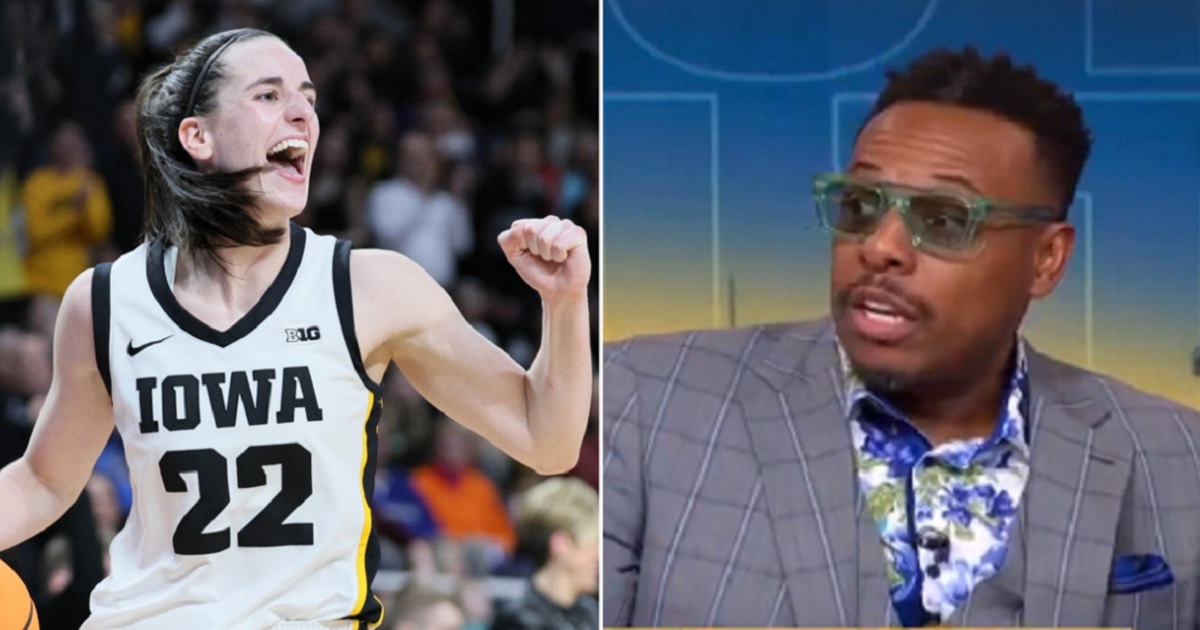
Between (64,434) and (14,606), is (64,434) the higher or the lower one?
the higher one

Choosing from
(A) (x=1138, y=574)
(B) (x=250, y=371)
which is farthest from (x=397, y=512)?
(B) (x=250, y=371)

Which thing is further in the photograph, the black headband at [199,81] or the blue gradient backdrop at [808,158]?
the blue gradient backdrop at [808,158]

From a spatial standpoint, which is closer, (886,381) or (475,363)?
(475,363)


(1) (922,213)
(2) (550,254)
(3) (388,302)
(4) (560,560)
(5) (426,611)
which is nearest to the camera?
(2) (550,254)

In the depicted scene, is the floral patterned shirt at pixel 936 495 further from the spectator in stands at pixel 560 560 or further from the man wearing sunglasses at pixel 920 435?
the spectator in stands at pixel 560 560

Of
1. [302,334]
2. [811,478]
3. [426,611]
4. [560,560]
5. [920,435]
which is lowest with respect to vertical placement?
[426,611]

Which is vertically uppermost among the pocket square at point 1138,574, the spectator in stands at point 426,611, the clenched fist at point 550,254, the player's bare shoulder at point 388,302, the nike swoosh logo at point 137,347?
the clenched fist at point 550,254

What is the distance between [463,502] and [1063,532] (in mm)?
2166

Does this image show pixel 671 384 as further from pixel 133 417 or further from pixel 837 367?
pixel 133 417

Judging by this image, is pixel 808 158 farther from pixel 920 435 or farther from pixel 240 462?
pixel 240 462

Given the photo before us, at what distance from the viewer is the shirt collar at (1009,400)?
15.6 feet

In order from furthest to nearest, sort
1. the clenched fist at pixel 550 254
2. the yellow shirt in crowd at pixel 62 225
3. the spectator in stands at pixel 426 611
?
the yellow shirt in crowd at pixel 62 225 < the spectator in stands at pixel 426 611 < the clenched fist at pixel 550 254

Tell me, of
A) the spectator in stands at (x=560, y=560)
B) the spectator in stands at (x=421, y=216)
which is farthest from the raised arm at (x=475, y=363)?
the spectator in stands at (x=421, y=216)

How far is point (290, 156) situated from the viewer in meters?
3.58
